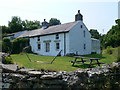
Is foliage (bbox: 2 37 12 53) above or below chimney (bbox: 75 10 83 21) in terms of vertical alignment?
below

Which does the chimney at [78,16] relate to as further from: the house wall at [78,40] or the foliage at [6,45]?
the foliage at [6,45]

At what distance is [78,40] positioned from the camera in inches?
955

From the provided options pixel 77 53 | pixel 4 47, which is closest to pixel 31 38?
pixel 4 47

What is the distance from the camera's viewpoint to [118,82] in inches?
289

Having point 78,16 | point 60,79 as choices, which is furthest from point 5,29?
point 60,79

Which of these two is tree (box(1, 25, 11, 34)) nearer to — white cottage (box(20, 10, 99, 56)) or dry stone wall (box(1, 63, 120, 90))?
white cottage (box(20, 10, 99, 56))

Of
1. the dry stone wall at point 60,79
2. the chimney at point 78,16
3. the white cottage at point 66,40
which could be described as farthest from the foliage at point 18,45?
the dry stone wall at point 60,79

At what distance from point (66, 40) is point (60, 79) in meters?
16.3

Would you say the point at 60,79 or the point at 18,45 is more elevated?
the point at 18,45

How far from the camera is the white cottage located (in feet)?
74.7

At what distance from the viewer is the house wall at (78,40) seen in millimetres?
22984

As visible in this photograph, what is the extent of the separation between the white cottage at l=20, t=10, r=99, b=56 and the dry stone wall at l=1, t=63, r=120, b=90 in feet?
50.8

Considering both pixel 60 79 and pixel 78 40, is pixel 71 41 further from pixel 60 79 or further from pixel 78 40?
pixel 60 79

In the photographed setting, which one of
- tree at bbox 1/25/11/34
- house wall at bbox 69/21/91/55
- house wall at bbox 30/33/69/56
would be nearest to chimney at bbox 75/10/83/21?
house wall at bbox 69/21/91/55
